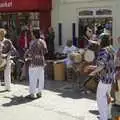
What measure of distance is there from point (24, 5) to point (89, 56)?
7.05 meters

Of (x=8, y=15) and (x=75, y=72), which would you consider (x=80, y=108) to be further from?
(x=8, y=15)

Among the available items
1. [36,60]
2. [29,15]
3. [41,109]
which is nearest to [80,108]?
[41,109]

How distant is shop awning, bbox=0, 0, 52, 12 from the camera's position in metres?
18.8

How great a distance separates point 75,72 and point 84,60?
2.42 ft

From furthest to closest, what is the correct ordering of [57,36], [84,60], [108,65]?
[57,36]
[84,60]
[108,65]

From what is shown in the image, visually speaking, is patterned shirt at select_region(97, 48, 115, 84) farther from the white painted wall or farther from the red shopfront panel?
the red shopfront panel

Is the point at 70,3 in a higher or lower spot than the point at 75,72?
higher

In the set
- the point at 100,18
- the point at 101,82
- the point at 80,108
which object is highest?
the point at 100,18

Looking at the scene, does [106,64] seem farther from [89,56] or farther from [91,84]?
[89,56]

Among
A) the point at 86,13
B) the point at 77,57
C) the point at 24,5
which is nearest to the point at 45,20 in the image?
the point at 24,5

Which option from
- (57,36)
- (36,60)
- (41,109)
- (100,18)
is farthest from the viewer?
(57,36)

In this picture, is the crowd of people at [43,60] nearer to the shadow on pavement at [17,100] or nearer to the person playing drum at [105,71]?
the person playing drum at [105,71]

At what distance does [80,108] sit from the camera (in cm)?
1062

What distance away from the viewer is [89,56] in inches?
512
